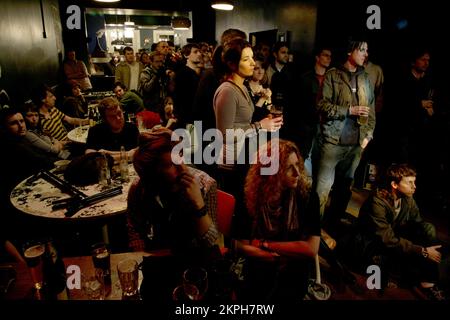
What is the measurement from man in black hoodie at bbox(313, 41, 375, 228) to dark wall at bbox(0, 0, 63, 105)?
11.4ft

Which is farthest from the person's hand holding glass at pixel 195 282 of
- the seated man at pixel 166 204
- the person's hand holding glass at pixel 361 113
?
the person's hand holding glass at pixel 361 113

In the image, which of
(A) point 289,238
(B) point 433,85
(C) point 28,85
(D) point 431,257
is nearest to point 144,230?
(A) point 289,238

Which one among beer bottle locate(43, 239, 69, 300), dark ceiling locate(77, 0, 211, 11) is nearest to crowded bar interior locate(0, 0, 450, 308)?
beer bottle locate(43, 239, 69, 300)

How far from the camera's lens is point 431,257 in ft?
7.32

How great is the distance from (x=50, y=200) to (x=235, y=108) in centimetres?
134

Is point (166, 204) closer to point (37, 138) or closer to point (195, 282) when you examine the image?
point (195, 282)

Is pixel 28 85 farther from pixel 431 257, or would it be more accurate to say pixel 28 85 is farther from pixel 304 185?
pixel 431 257

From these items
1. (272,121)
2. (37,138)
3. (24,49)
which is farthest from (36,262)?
(24,49)

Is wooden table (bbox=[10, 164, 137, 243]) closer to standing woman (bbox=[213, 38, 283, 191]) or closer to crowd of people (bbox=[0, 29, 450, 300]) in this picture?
crowd of people (bbox=[0, 29, 450, 300])

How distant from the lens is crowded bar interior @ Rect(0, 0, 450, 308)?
1479 millimetres

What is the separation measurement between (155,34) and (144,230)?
19.3 m

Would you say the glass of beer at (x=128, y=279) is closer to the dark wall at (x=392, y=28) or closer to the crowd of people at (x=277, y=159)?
the crowd of people at (x=277, y=159)

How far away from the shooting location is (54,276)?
1347 mm

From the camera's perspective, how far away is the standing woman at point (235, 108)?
2191mm
